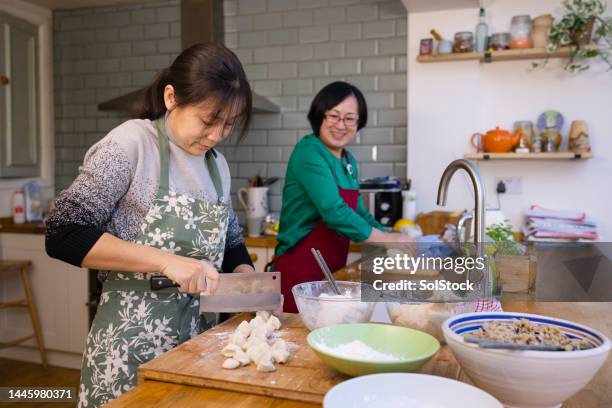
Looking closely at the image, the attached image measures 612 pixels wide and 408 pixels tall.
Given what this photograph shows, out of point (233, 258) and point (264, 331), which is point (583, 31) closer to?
point (233, 258)

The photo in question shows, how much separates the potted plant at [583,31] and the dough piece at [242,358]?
298 cm

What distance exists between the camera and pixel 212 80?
5.08ft

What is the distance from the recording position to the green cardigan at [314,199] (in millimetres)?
2523

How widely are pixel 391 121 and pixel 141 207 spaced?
2630 mm

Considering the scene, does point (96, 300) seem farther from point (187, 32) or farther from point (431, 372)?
point (431, 372)

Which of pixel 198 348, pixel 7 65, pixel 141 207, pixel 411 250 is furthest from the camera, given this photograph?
pixel 7 65

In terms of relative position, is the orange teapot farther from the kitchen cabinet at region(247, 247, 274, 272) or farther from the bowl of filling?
the bowl of filling

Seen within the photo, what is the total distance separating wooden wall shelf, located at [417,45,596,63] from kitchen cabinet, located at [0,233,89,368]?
2.74 metres

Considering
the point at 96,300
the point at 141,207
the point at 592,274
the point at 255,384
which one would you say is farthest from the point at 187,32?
the point at 255,384

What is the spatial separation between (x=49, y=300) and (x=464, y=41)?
331 cm

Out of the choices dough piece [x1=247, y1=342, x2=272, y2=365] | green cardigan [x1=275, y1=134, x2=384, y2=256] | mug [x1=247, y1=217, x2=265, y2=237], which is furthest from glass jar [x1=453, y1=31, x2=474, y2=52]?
dough piece [x1=247, y1=342, x2=272, y2=365]

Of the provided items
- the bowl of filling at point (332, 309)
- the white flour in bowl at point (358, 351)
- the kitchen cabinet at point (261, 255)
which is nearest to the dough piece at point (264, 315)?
the bowl of filling at point (332, 309)

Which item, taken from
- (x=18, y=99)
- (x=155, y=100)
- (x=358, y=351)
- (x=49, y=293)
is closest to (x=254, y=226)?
(x=49, y=293)

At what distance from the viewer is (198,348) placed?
129 cm
